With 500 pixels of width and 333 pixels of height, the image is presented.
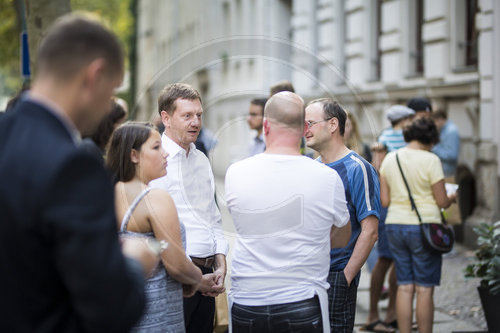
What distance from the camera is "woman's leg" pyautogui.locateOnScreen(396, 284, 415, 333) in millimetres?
6289

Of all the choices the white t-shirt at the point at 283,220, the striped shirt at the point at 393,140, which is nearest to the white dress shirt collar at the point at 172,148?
the white t-shirt at the point at 283,220

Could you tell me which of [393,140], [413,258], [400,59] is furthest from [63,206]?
[400,59]

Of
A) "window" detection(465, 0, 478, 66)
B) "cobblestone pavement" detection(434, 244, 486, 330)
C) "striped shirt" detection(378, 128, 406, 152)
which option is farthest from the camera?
"window" detection(465, 0, 478, 66)

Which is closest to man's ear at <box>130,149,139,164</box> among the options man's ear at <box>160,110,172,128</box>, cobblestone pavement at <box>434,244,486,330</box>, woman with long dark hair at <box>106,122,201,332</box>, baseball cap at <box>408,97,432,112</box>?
woman with long dark hair at <box>106,122,201,332</box>

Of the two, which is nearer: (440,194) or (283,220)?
(283,220)

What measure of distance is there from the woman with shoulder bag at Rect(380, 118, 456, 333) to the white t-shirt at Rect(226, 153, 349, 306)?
2.79 metres

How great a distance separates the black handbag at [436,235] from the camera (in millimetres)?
6133

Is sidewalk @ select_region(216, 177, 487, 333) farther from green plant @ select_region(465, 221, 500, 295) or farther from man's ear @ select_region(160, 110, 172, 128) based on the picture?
man's ear @ select_region(160, 110, 172, 128)

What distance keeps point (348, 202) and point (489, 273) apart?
1752mm

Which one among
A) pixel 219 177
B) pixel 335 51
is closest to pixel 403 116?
pixel 219 177

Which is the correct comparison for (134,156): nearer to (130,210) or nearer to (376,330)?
(130,210)

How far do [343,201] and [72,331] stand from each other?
1686 mm

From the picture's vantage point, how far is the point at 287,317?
3518 millimetres

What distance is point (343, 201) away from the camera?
3531mm
